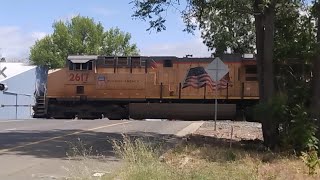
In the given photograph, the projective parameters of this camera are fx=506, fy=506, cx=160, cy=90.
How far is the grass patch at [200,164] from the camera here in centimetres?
883

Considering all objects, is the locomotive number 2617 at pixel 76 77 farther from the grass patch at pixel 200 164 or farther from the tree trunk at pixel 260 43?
the grass patch at pixel 200 164

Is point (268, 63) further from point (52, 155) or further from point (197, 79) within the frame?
point (197, 79)

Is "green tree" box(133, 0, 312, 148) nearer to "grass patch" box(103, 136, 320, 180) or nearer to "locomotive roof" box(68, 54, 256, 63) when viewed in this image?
"grass patch" box(103, 136, 320, 180)

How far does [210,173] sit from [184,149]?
17.7 ft

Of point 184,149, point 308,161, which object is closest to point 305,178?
point 308,161

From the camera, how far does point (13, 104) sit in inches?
1812

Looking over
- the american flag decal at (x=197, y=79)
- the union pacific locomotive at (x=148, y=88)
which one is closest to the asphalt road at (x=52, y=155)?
the union pacific locomotive at (x=148, y=88)

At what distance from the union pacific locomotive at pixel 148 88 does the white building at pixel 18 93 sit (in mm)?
13328

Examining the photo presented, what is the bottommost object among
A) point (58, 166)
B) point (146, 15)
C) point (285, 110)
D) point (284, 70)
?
point (58, 166)

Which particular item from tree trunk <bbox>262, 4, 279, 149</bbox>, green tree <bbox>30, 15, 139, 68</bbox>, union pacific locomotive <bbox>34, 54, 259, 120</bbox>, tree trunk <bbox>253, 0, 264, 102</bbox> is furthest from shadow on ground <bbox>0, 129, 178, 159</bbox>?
green tree <bbox>30, 15, 139, 68</bbox>

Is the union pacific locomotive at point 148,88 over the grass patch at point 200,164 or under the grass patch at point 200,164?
over

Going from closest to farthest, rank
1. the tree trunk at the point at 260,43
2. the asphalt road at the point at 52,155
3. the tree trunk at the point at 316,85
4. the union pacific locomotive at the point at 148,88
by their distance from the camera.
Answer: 1. the asphalt road at the point at 52,155
2. the tree trunk at the point at 316,85
3. the tree trunk at the point at 260,43
4. the union pacific locomotive at the point at 148,88

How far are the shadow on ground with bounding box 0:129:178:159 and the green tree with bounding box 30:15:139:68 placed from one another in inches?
2342

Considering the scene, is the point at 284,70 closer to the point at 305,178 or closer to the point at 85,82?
the point at 305,178
